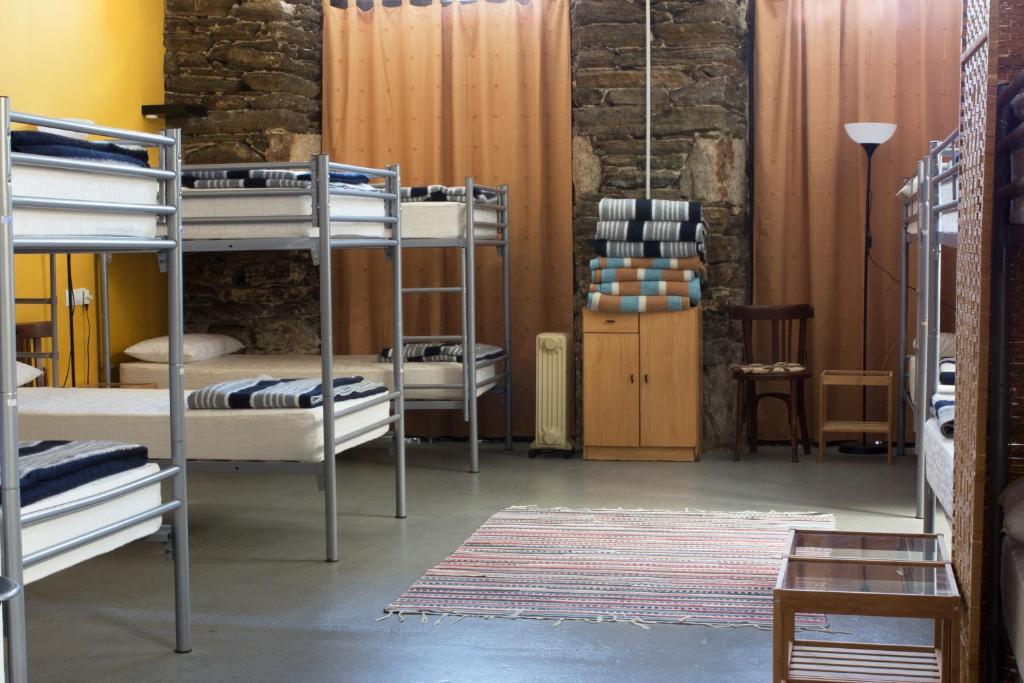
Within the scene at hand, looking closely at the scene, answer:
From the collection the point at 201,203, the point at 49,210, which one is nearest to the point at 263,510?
the point at 201,203

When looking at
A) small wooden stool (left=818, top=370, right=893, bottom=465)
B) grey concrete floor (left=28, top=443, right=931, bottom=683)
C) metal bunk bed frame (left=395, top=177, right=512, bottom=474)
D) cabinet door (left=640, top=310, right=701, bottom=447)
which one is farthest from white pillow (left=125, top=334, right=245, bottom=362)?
small wooden stool (left=818, top=370, right=893, bottom=465)

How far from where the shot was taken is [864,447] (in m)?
6.80

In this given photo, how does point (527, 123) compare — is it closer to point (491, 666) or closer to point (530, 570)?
point (530, 570)

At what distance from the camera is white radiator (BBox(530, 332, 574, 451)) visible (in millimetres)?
6789

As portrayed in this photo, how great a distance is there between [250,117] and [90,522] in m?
4.69

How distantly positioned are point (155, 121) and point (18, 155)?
4.83 meters

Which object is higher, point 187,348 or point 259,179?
point 259,179

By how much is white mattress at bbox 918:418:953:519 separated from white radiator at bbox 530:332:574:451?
9.11ft

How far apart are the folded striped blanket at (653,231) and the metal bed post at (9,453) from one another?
422cm

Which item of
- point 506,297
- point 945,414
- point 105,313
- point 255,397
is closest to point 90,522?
point 255,397

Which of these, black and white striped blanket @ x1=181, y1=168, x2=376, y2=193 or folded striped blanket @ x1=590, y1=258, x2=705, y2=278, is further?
folded striped blanket @ x1=590, y1=258, x2=705, y2=278

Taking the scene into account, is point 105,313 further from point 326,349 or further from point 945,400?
point 945,400

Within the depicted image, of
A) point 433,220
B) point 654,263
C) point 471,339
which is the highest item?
point 433,220

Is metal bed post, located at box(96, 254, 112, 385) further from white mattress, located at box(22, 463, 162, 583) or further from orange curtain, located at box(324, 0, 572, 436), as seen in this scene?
white mattress, located at box(22, 463, 162, 583)
